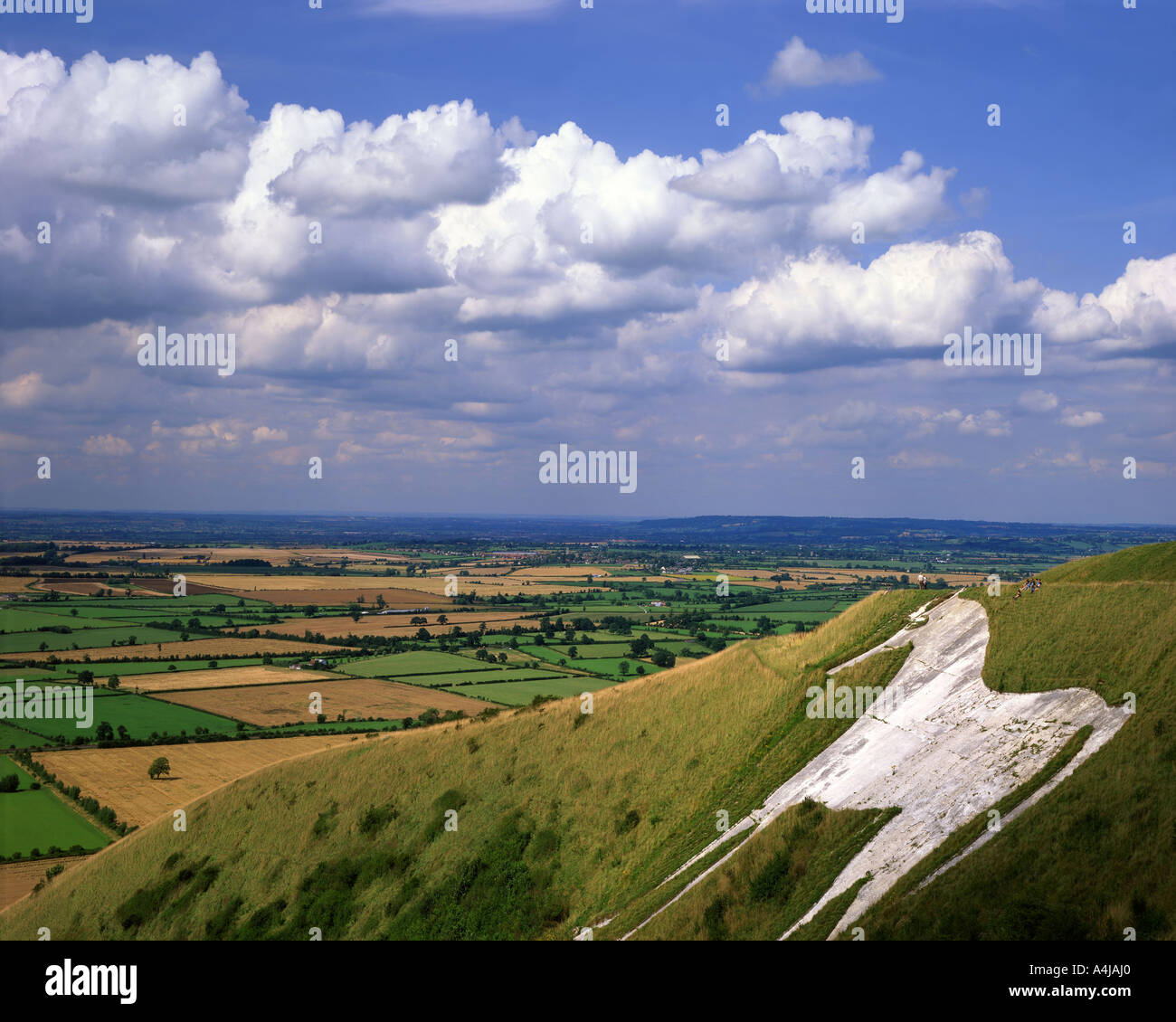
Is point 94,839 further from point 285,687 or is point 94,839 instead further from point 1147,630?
point 1147,630

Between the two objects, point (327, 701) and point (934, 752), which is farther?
point (327, 701)

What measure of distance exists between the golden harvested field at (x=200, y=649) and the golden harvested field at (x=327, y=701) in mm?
29742

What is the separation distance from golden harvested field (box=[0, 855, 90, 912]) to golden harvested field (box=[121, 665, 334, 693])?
2139 inches

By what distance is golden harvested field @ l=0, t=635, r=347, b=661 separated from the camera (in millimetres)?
150625

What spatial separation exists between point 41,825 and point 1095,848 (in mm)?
86502

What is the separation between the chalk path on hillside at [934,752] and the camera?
99.8 ft

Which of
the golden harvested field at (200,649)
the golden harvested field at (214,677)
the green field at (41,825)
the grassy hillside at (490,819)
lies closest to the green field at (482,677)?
the golden harvested field at (214,677)

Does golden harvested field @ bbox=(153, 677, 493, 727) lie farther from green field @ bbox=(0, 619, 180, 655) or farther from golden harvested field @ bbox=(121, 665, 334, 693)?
green field @ bbox=(0, 619, 180, 655)

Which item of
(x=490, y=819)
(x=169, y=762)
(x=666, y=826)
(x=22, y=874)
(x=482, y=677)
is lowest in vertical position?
(x=22, y=874)

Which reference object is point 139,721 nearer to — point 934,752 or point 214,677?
point 214,677

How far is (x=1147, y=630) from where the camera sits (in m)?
34.6

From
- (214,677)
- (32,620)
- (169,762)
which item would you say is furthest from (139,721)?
(32,620)

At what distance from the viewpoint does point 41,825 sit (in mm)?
80625
